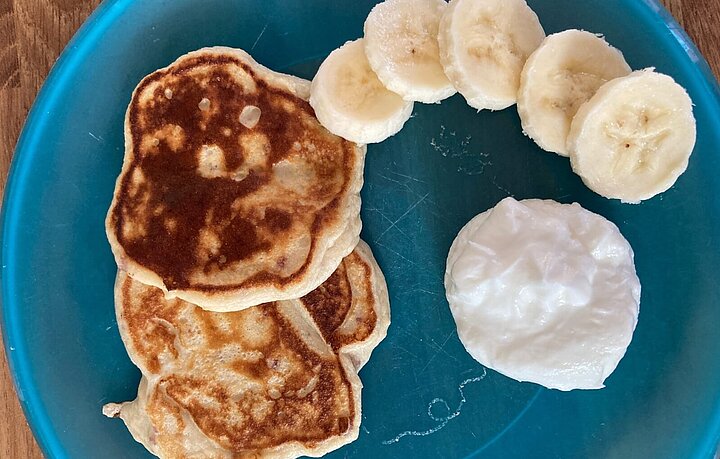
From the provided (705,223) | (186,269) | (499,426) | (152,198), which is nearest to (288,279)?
(186,269)

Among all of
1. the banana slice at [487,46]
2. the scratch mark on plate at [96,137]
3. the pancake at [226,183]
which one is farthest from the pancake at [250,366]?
the banana slice at [487,46]

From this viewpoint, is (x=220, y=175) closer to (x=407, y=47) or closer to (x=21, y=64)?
(x=407, y=47)

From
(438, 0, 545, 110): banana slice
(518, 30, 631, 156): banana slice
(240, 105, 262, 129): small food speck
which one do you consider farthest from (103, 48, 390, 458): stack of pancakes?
(518, 30, 631, 156): banana slice

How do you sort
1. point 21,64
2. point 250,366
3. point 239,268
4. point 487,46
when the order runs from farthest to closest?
point 21,64
point 250,366
point 239,268
point 487,46

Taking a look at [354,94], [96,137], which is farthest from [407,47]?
[96,137]

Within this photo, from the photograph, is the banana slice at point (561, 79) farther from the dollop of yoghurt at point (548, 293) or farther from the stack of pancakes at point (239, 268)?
the stack of pancakes at point (239, 268)

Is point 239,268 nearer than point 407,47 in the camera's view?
No

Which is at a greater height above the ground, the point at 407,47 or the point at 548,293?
the point at 407,47

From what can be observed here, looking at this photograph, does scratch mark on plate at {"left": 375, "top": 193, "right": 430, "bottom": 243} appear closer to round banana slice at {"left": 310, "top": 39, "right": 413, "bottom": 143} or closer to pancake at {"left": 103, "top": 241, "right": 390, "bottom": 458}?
pancake at {"left": 103, "top": 241, "right": 390, "bottom": 458}
